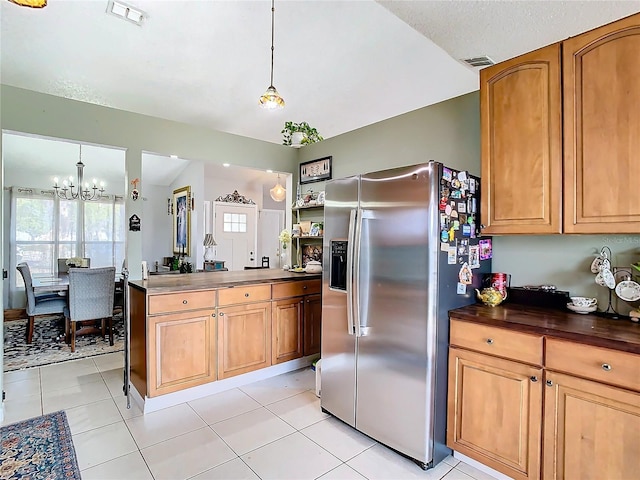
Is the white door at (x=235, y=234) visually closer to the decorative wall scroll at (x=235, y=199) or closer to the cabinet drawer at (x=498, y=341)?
the decorative wall scroll at (x=235, y=199)

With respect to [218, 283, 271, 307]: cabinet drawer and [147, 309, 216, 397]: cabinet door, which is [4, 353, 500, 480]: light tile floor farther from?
[218, 283, 271, 307]: cabinet drawer

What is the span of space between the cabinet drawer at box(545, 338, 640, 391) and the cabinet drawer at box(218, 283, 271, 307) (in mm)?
2200

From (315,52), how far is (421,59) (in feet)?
3.17

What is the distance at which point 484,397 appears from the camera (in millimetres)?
1841

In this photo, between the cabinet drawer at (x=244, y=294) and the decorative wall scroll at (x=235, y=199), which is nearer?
the cabinet drawer at (x=244, y=294)

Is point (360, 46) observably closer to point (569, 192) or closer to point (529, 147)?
point (529, 147)

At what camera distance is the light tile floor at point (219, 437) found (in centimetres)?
190

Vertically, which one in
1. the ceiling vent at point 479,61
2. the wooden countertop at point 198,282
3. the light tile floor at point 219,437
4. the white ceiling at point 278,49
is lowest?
the light tile floor at point 219,437

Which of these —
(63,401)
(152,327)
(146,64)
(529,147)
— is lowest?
(63,401)

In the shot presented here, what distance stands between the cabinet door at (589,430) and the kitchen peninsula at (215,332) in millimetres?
2194

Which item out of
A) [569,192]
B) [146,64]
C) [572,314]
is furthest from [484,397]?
[146,64]

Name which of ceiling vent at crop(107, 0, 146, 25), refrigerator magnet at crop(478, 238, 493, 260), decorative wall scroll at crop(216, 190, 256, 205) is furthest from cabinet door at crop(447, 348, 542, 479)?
decorative wall scroll at crop(216, 190, 256, 205)

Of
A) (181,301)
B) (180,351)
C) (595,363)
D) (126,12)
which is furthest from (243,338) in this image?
(126,12)

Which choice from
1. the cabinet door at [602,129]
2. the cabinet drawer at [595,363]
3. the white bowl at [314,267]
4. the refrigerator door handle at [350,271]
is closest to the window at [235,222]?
the white bowl at [314,267]
